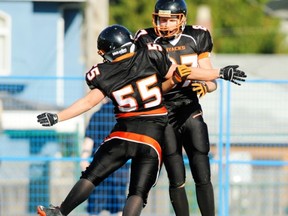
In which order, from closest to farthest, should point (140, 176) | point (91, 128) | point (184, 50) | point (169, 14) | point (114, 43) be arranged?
point (140, 176), point (114, 43), point (169, 14), point (184, 50), point (91, 128)

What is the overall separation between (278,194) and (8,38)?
6849 mm

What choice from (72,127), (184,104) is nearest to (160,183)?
(72,127)

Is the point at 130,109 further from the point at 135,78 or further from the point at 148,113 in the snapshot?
the point at 135,78

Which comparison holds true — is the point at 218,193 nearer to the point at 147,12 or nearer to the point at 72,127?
the point at 72,127

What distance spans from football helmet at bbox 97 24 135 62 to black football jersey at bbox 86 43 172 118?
0.07m

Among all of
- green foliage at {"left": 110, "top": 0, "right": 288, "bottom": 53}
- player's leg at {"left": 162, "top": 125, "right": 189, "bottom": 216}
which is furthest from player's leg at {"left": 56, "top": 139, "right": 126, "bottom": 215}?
green foliage at {"left": 110, "top": 0, "right": 288, "bottom": 53}

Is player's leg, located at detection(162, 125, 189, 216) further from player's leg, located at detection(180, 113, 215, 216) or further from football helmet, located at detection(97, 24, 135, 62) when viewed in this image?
football helmet, located at detection(97, 24, 135, 62)

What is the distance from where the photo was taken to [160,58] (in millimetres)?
Answer: 8062

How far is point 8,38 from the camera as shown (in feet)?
57.7

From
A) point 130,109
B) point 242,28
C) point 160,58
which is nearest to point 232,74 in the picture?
point 160,58

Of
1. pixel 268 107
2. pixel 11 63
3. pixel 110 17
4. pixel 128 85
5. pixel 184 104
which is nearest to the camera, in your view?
pixel 128 85

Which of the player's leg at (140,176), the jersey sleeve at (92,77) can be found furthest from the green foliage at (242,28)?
the player's leg at (140,176)

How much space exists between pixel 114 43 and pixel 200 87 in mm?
897

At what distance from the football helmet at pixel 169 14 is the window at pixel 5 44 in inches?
341
